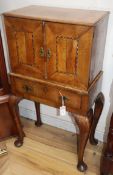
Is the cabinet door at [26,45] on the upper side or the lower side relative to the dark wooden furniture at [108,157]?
upper

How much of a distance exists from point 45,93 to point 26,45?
314 mm

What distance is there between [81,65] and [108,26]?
37 centimetres

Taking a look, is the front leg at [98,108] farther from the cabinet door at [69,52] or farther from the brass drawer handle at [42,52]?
the brass drawer handle at [42,52]

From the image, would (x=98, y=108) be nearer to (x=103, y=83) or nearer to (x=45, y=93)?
(x=103, y=83)

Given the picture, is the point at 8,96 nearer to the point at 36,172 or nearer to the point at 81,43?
the point at 36,172

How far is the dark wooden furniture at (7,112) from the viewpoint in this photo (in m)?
1.45

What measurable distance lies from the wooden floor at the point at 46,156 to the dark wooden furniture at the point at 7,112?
9 cm

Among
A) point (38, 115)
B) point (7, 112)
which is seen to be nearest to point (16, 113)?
point (7, 112)

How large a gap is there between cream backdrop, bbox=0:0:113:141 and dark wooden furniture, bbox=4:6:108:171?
3.9 inches

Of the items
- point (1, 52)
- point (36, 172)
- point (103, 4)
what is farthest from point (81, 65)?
point (36, 172)

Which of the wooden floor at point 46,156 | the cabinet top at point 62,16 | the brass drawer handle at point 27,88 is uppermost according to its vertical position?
the cabinet top at point 62,16

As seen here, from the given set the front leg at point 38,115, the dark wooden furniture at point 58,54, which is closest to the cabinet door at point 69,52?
the dark wooden furniture at point 58,54

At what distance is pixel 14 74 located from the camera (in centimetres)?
132

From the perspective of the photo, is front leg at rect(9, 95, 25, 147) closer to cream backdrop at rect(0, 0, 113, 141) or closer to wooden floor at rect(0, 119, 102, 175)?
wooden floor at rect(0, 119, 102, 175)
